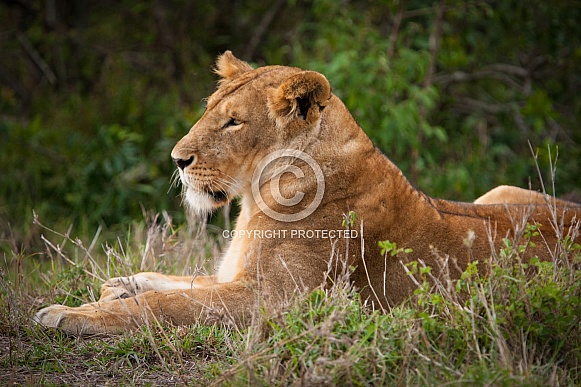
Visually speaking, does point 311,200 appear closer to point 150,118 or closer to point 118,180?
point 118,180

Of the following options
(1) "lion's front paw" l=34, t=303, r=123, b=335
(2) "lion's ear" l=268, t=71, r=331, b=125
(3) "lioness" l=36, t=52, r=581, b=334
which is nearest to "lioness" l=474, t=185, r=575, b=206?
(3) "lioness" l=36, t=52, r=581, b=334

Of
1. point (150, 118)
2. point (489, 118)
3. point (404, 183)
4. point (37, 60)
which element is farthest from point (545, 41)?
point (37, 60)

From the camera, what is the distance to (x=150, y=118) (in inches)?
351

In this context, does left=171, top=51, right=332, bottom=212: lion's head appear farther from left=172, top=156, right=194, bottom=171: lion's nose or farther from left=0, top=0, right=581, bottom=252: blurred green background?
left=0, top=0, right=581, bottom=252: blurred green background

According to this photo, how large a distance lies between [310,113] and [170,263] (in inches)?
60.8

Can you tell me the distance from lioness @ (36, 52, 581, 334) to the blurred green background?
2.98 m

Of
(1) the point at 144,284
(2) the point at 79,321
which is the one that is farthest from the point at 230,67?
(2) the point at 79,321

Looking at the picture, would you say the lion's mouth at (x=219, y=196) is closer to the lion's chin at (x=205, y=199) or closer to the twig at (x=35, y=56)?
the lion's chin at (x=205, y=199)

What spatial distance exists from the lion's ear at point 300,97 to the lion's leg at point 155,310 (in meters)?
0.87

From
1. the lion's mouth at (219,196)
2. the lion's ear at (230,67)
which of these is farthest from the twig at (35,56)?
the lion's mouth at (219,196)

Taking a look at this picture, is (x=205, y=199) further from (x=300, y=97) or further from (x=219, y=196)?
(x=300, y=97)

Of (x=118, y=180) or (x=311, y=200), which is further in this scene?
(x=118, y=180)

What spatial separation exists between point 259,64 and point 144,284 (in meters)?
5.64

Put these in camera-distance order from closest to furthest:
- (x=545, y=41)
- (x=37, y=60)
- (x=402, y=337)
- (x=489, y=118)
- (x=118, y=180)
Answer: (x=402, y=337) < (x=118, y=180) < (x=545, y=41) < (x=489, y=118) < (x=37, y=60)
